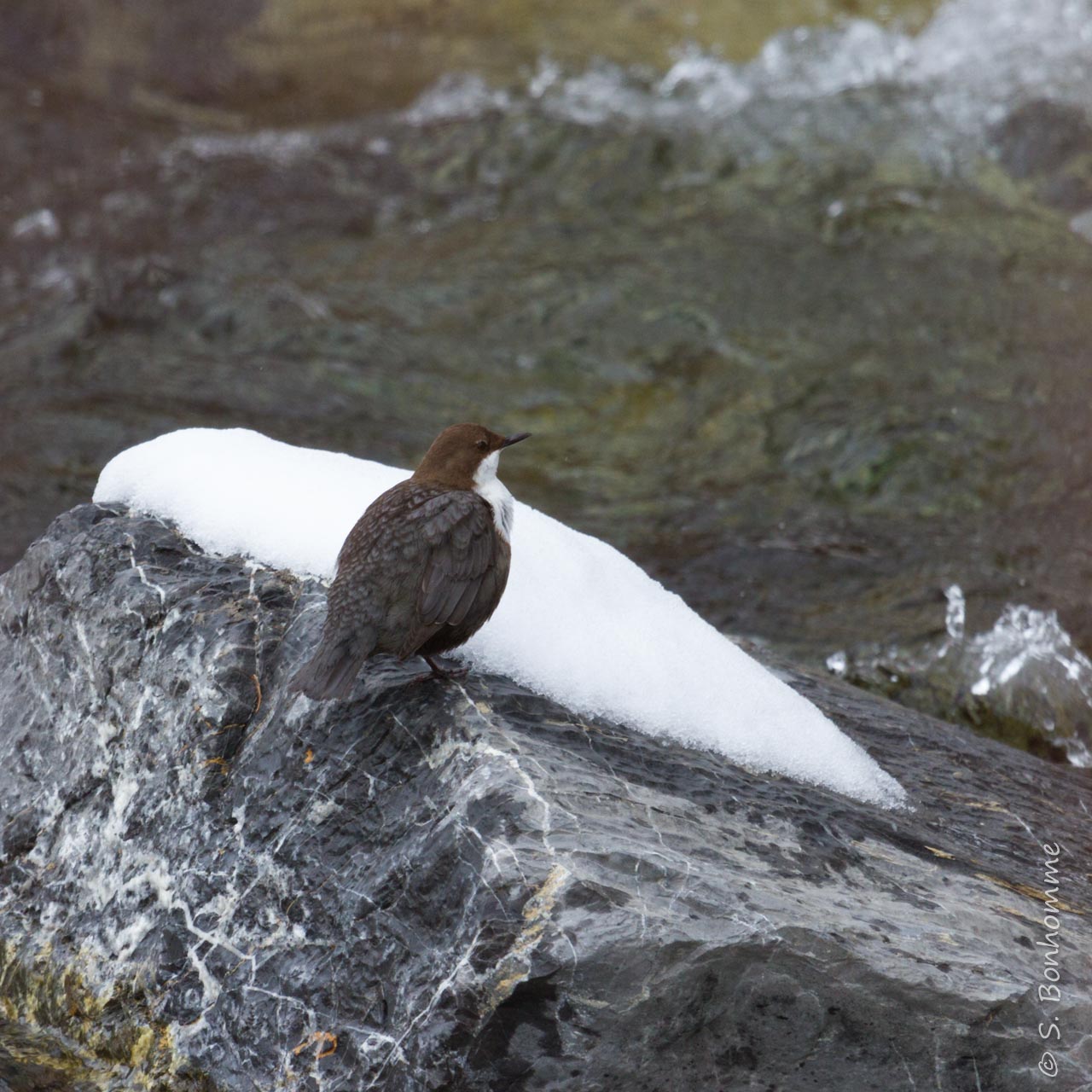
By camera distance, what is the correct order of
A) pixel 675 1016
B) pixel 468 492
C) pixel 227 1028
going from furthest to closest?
1. pixel 468 492
2. pixel 227 1028
3. pixel 675 1016

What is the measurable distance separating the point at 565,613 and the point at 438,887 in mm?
900

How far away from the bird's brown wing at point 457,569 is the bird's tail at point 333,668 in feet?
0.40

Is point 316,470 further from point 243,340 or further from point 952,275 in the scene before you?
point 952,275

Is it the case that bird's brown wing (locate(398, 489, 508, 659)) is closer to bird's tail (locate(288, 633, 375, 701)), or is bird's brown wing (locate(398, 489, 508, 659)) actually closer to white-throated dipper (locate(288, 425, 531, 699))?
white-throated dipper (locate(288, 425, 531, 699))

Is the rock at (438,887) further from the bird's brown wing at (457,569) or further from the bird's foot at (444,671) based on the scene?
the bird's brown wing at (457,569)

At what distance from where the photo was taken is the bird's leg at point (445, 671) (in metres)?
3.07

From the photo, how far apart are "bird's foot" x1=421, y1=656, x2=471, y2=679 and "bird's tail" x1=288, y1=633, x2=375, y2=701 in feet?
0.70

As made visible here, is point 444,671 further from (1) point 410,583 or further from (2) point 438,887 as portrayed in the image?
(2) point 438,887

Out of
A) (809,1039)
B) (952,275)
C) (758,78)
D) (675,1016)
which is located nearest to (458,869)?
(675,1016)

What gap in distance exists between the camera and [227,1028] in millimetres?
2746

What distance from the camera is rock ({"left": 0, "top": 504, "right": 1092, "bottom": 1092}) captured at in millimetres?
2506

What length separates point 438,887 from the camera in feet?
8.61

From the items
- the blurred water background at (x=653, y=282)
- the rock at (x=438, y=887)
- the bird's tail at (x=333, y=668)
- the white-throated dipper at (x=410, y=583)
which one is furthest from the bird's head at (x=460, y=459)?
the blurred water background at (x=653, y=282)

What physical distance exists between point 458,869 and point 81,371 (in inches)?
222
